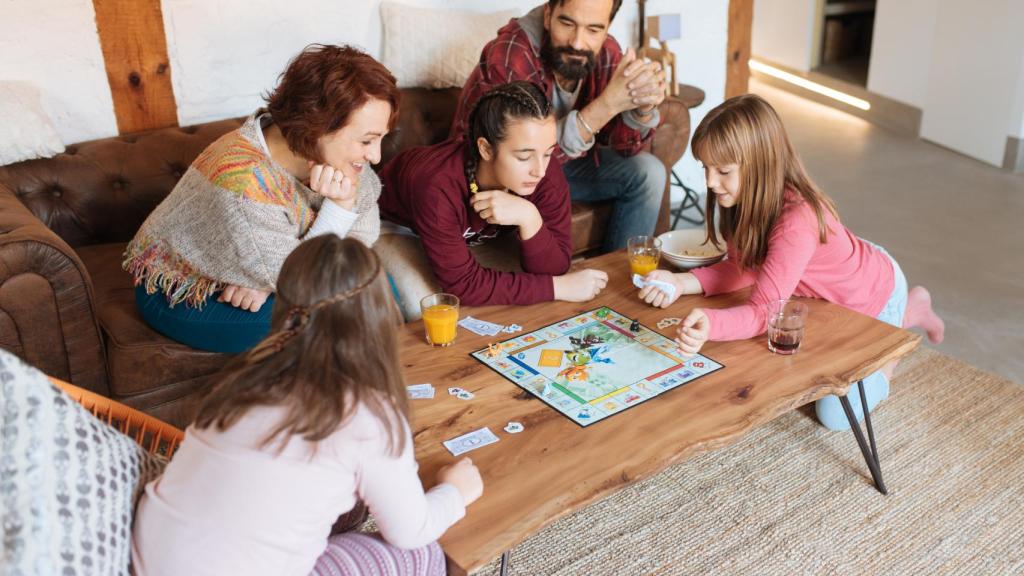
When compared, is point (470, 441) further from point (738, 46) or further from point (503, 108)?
point (738, 46)

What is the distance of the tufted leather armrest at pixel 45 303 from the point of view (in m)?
1.95

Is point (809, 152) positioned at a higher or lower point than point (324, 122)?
lower

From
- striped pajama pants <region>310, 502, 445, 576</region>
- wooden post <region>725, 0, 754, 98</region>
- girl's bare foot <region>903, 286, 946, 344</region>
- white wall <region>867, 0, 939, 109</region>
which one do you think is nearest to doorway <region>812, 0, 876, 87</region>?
white wall <region>867, 0, 939, 109</region>

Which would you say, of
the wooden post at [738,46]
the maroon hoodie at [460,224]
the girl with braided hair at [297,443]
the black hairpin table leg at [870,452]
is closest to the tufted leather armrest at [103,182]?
the maroon hoodie at [460,224]

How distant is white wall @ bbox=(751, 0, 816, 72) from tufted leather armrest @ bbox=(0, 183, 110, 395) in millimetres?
5233

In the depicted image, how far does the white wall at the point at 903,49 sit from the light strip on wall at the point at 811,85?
20 centimetres

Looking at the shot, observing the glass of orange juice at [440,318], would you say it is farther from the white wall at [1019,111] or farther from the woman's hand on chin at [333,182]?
the white wall at [1019,111]

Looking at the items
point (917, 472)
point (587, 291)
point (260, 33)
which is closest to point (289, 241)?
point (587, 291)

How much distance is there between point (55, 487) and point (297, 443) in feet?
1.08

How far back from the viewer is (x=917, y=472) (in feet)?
7.43

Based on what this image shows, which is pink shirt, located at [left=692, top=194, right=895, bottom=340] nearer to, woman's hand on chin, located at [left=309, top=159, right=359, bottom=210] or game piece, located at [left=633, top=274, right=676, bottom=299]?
game piece, located at [left=633, top=274, right=676, bottom=299]

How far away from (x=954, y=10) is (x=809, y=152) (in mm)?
1009

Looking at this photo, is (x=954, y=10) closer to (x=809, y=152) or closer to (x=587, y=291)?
(x=809, y=152)

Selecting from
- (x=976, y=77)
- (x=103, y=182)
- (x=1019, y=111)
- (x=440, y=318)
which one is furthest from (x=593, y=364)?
(x=976, y=77)
